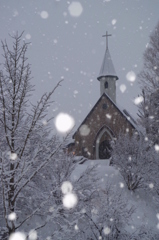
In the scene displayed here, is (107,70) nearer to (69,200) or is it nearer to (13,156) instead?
(69,200)

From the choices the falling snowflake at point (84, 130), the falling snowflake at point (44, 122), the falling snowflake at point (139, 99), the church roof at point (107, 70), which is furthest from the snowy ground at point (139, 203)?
the church roof at point (107, 70)

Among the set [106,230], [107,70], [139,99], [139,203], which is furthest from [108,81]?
[106,230]

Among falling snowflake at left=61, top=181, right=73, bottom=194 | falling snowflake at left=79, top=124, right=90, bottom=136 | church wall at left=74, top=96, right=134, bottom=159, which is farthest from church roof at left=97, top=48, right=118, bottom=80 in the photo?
falling snowflake at left=61, top=181, right=73, bottom=194

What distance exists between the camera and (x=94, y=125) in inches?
1006

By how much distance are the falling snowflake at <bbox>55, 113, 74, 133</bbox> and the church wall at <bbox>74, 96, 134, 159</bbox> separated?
66.8 ft

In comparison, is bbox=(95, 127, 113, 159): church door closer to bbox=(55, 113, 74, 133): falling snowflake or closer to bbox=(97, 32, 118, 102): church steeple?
bbox=(97, 32, 118, 102): church steeple

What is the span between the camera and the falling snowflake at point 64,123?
387 centimetres

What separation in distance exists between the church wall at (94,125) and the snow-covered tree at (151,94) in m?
9.16

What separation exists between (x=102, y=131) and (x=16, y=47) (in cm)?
2094

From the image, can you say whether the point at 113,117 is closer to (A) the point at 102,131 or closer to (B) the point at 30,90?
(A) the point at 102,131

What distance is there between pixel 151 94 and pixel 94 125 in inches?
444

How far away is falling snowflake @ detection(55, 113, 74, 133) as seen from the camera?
12.7 ft

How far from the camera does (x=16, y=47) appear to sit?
4.89m

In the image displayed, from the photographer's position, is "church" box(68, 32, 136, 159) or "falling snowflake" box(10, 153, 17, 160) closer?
"falling snowflake" box(10, 153, 17, 160)
